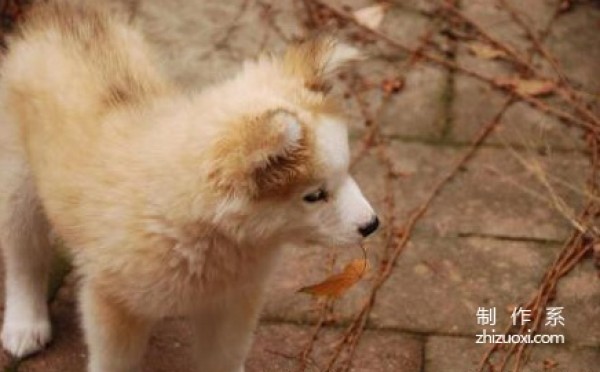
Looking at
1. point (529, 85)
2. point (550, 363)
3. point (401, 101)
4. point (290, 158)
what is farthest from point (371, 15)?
point (290, 158)

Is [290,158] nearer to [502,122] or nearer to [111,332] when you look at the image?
[111,332]

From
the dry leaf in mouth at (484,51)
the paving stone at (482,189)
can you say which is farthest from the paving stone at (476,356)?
the dry leaf in mouth at (484,51)

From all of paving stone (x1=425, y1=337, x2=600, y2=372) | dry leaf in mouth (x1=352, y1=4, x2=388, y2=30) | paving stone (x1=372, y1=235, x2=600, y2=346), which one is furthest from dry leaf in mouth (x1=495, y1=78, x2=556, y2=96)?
paving stone (x1=425, y1=337, x2=600, y2=372)

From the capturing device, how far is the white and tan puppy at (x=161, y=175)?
2.34m

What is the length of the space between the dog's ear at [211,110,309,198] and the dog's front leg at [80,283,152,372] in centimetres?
55

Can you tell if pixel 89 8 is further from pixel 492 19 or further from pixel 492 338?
pixel 492 19

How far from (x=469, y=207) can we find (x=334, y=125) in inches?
59.8

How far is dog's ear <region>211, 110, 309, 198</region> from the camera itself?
2.21 m

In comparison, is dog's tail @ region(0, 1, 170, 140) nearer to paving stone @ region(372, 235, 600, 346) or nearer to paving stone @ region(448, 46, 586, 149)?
paving stone @ region(372, 235, 600, 346)

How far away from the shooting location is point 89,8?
301 centimetres

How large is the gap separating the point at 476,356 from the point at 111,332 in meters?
1.14

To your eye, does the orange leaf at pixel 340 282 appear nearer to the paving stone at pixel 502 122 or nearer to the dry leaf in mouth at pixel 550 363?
the dry leaf in mouth at pixel 550 363

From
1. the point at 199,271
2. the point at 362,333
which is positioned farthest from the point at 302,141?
the point at 362,333

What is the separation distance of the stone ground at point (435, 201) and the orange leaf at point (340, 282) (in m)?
0.20
